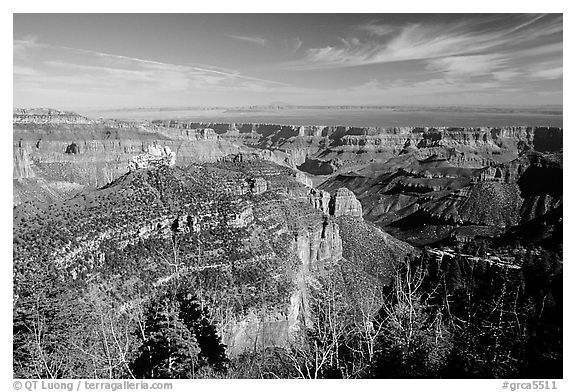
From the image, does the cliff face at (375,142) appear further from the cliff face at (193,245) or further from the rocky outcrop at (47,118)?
the cliff face at (193,245)

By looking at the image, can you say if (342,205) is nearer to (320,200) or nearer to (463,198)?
(320,200)

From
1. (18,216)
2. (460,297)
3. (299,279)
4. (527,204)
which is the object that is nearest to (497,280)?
(460,297)

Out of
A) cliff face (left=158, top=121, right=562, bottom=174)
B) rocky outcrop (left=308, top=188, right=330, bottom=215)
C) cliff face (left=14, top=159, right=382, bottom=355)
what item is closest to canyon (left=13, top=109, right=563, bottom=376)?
cliff face (left=14, top=159, right=382, bottom=355)

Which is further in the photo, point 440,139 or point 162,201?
point 440,139

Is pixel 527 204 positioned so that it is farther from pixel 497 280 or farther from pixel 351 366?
pixel 351 366

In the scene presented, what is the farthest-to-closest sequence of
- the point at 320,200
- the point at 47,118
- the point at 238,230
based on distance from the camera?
the point at 47,118
the point at 320,200
the point at 238,230

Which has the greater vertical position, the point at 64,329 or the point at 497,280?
the point at 64,329

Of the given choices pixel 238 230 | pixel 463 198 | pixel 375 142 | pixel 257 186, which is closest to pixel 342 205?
pixel 257 186

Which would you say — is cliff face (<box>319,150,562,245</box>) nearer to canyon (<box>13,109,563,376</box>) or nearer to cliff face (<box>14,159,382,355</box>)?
canyon (<box>13,109,563,376</box>)

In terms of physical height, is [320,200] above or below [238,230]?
below

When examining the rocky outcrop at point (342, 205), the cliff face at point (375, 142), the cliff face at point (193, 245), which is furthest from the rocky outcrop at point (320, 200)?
the cliff face at point (375, 142)
